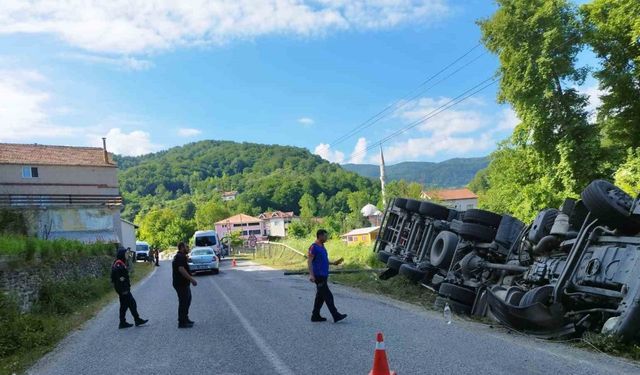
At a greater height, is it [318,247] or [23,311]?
[318,247]

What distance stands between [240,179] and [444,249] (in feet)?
500

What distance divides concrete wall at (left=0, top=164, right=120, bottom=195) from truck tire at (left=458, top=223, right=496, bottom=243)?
41984 mm

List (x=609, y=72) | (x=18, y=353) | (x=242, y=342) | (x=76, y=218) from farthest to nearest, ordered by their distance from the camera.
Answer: (x=76, y=218) → (x=609, y=72) → (x=18, y=353) → (x=242, y=342)

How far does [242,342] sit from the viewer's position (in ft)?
Answer: 24.5

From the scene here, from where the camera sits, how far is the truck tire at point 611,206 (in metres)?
7.40

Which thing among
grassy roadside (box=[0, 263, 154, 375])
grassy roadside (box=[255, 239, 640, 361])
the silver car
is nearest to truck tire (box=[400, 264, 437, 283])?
grassy roadside (box=[255, 239, 640, 361])

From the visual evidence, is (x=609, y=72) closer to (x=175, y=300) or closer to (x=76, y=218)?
(x=175, y=300)

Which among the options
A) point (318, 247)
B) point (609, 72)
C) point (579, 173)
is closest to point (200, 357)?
point (318, 247)

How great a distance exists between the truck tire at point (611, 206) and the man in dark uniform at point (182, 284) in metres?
6.56

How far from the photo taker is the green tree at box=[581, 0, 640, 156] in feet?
81.4

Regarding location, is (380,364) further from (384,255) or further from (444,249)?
(384,255)

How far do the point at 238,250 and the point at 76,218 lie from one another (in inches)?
1070

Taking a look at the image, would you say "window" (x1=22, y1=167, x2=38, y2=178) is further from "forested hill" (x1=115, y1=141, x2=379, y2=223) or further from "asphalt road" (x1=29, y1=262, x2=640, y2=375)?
"forested hill" (x1=115, y1=141, x2=379, y2=223)

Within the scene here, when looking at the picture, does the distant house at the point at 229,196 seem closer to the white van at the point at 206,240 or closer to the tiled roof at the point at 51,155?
the tiled roof at the point at 51,155
